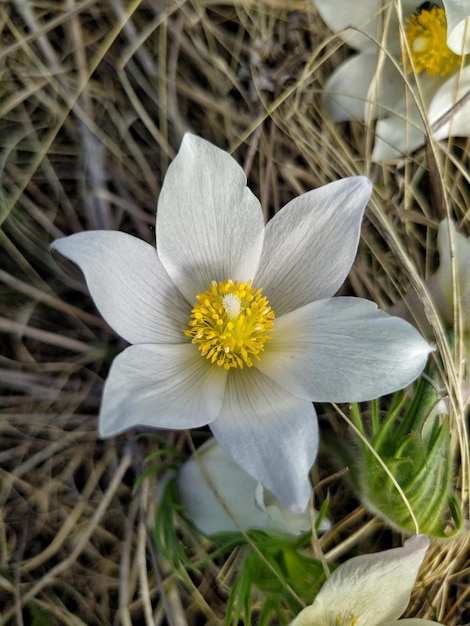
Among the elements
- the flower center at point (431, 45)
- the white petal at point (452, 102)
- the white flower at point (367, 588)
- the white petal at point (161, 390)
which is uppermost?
the flower center at point (431, 45)

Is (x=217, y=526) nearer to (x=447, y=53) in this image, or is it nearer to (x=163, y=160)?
(x=163, y=160)

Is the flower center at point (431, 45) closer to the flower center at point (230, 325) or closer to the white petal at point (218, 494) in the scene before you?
the flower center at point (230, 325)

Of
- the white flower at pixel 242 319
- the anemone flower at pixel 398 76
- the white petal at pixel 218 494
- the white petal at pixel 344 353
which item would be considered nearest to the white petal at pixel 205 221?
the white flower at pixel 242 319

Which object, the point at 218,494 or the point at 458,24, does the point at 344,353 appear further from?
the point at 458,24

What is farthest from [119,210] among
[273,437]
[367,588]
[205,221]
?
[367,588]

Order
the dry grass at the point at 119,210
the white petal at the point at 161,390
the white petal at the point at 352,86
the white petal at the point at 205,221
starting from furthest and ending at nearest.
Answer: the white petal at the point at 352,86 → the dry grass at the point at 119,210 → the white petal at the point at 205,221 → the white petal at the point at 161,390

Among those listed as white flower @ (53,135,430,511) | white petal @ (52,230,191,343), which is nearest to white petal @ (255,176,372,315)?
white flower @ (53,135,430,511)

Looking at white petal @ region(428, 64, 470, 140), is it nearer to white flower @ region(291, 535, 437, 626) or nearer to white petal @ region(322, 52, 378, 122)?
white petal @ region(322, 52, 378, 122)
